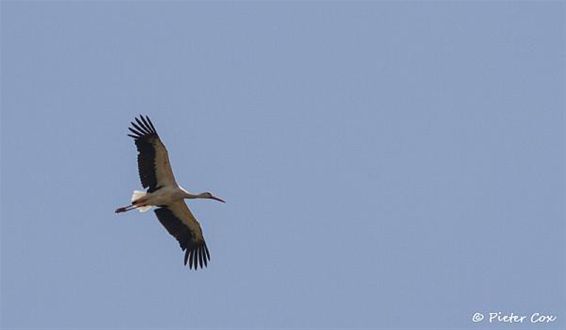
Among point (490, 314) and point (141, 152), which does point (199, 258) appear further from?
point (490, 314)

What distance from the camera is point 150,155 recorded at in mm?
27031

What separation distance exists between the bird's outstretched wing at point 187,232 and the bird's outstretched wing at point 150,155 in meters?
0.94

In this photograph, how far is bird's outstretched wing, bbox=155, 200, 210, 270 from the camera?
2792cm

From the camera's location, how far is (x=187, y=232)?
28109mm

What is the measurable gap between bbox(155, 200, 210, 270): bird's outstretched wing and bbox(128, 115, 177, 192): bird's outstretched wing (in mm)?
940

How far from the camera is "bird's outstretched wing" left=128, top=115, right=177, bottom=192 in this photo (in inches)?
1061

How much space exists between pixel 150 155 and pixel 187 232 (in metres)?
1.93

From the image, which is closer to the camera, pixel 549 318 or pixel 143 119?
pixel 549 318

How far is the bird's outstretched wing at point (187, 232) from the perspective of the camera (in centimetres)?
2792

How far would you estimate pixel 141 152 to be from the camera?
27000 mm

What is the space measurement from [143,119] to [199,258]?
303 cm

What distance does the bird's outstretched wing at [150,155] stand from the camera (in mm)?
26938

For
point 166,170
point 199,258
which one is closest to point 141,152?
point 166,170

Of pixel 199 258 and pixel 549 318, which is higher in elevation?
pixel 199 258
